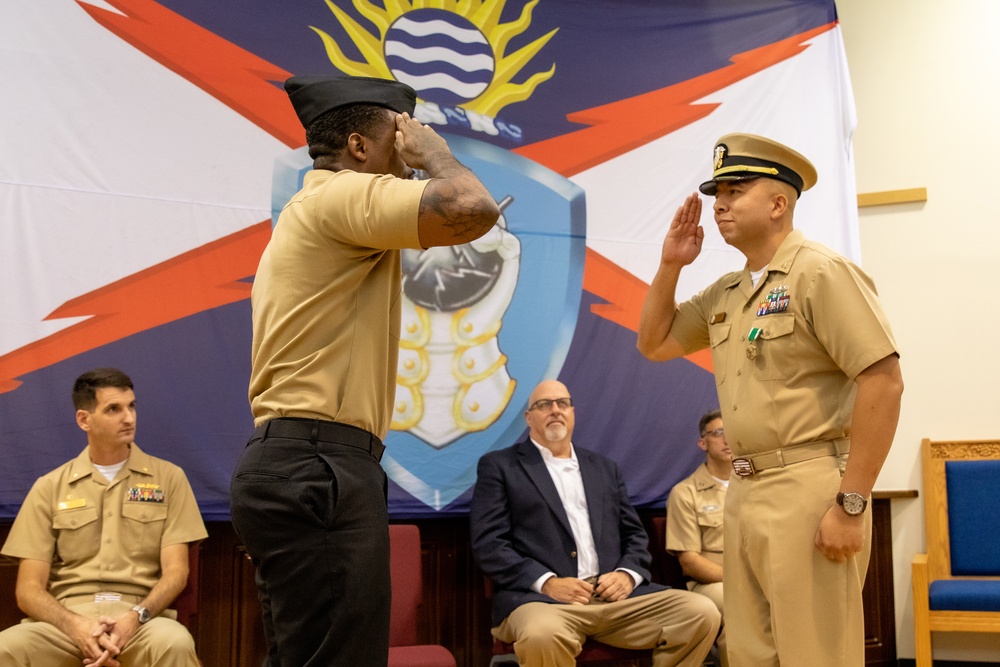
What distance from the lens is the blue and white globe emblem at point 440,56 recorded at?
4.28 meters

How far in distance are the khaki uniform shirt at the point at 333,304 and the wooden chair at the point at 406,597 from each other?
1905 mm

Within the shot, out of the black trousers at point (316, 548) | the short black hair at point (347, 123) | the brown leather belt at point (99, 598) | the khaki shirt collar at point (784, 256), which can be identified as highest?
the short black hair at point (347, 123)

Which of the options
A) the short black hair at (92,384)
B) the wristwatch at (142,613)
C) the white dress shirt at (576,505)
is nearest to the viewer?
the wristwatch at (142,613)

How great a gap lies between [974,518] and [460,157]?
2.96 meters

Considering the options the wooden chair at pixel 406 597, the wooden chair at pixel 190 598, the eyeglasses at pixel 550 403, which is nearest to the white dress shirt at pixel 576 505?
the eyeglasses at pixel 550 403

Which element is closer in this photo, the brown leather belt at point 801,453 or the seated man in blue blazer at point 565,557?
the brown leather belt at point 801,453

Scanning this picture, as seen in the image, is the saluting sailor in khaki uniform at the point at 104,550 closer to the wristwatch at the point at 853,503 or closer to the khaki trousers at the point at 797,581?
the khaki trousers at the point at 797,581

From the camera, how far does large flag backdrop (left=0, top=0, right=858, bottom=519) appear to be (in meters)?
3.62

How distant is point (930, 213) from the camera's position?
5117 mm

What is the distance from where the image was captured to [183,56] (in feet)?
12.7

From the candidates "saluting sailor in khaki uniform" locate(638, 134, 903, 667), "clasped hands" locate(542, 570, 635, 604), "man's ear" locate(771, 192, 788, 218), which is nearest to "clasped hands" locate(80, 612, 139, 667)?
"clasped hands" locate(542, 570, 635, 604)

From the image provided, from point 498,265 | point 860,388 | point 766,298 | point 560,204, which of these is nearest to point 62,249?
point 498,265

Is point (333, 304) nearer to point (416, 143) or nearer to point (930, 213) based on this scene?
point (416, 143)

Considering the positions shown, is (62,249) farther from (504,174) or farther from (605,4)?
(605,4)
